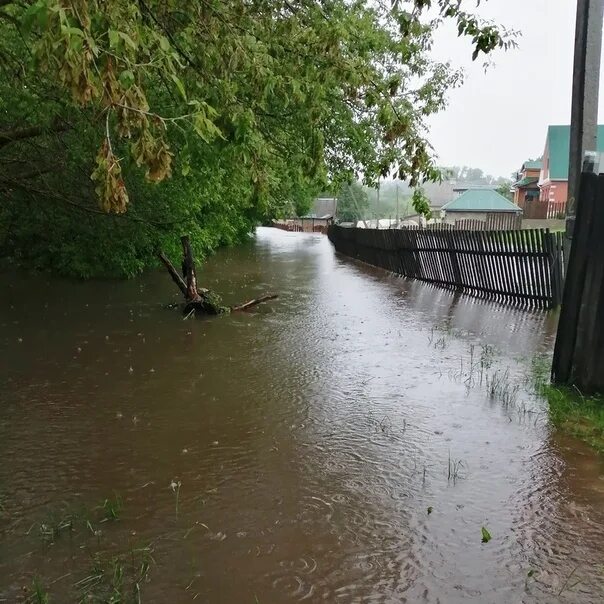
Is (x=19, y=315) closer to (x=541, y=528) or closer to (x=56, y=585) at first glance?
(x=56, y=585)

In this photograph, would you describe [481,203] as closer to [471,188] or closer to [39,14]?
[471,188]

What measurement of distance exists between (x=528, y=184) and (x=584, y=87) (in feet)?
167

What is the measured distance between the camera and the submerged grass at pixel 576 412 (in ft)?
16.2

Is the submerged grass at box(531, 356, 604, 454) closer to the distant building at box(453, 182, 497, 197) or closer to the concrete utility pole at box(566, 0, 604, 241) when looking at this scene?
the concrete utility pole at box(566, 0, 604, 241)

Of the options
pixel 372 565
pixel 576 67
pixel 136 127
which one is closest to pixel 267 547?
pixel 372 565

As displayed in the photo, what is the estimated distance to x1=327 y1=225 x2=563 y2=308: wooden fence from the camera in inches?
421

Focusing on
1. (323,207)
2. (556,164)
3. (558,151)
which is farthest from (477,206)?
(323,207)

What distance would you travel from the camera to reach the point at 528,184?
5325 centimetres

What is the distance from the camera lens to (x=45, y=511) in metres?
3.88

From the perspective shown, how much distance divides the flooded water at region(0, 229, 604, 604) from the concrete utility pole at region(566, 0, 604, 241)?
2.33 meters

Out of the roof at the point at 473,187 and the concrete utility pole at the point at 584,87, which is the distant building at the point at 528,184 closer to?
the roof at the point at 473,187

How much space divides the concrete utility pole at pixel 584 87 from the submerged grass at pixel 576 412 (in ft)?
5.50

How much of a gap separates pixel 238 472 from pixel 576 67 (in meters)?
5.18

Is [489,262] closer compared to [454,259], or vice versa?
[489,262]
